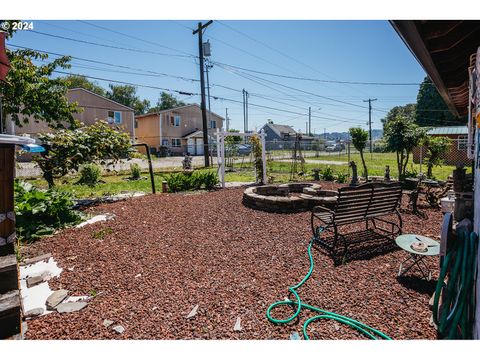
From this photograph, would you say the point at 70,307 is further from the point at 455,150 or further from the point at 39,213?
the point at 455,150

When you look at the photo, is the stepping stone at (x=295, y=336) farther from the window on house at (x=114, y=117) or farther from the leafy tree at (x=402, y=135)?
the window on house at (x=114, y=117)

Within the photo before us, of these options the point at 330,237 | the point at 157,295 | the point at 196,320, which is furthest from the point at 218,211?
the point at 196,320

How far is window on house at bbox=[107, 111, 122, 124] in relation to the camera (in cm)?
3135

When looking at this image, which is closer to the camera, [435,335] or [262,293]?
[435,335]

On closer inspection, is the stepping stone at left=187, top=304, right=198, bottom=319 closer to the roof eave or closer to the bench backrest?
the bench backrest

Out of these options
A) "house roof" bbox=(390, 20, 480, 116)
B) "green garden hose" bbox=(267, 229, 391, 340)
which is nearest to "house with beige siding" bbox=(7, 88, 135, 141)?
"green garden hose" bbox=(267, 229, 391, 340)

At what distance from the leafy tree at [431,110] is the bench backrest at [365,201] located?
3955 cm

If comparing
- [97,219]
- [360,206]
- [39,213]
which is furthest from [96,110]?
[360,206]

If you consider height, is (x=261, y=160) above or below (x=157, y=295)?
above

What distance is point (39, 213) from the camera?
543cm

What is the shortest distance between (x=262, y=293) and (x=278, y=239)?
179 centimetres

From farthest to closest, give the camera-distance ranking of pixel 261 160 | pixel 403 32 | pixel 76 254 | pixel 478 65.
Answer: pixel 261 160 → pixel 76 254 → pixel 478 65 → pixel 403 32

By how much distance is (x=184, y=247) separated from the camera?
4.52 m

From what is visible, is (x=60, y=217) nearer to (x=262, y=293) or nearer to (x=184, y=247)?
(x=184, y=247)
